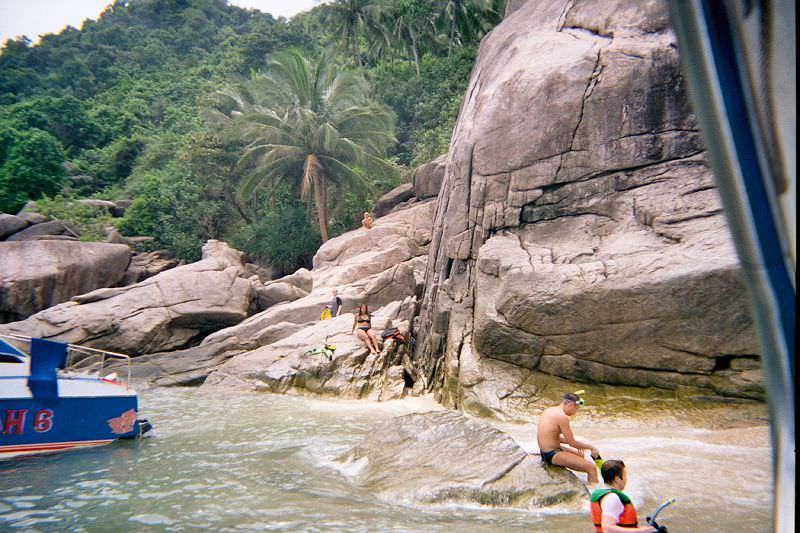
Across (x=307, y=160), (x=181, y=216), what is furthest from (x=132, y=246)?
(x=307, y=160)

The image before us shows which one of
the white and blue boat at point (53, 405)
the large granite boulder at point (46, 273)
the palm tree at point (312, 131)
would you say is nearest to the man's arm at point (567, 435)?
the white and blue boat at point (53, 405)

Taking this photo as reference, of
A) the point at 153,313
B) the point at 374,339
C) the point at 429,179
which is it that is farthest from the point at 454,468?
the point at 429,179

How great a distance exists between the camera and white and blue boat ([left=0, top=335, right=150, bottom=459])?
8.51 metres

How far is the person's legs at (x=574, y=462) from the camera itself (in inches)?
255

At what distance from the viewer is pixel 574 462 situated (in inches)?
256

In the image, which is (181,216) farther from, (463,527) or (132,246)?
(463,527)

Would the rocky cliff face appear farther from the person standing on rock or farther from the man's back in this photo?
the person standing on rock

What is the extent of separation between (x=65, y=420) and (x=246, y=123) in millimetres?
20110

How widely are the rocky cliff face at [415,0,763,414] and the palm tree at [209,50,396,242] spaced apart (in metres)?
13.9

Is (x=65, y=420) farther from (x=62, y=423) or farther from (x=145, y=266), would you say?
(x=145, y=266)

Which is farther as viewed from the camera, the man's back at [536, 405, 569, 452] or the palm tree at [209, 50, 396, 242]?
the palm tree at [209, 50, 396, 242]

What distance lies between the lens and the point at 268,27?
4159 cm

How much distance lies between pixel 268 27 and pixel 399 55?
9492mm

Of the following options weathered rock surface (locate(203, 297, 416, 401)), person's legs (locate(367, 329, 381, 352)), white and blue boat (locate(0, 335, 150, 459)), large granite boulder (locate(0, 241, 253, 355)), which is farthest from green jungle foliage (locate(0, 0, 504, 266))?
white and blue boat (locate(0, 335, 150, 459))
